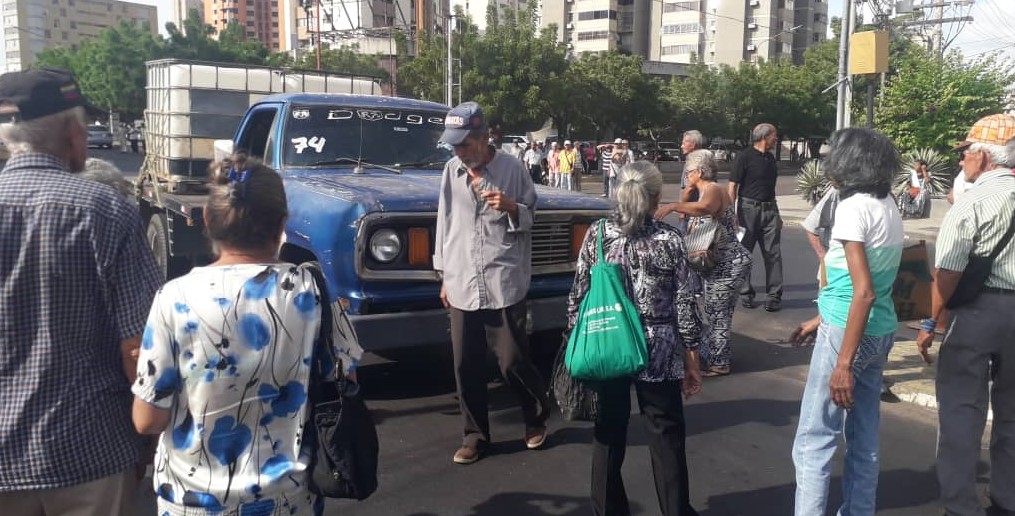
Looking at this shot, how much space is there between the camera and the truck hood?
469 cm

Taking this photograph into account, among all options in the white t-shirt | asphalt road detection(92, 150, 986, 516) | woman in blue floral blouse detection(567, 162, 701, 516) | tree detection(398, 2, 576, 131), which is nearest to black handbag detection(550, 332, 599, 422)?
woman in blue floral blouse detection(567, 162, 701, 516)

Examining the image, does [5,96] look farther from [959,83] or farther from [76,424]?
[959,83]

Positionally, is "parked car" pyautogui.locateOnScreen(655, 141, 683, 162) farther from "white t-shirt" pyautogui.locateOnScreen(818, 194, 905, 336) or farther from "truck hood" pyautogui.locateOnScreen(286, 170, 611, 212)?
"white t-shirt" pyautogui.locateOnScreen(818, 194, 905, 336)

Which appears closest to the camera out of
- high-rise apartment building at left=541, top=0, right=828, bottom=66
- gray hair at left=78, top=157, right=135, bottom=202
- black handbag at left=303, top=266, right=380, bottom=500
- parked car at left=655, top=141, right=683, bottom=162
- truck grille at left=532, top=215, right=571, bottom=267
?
black handbag at left=303, top=266, right=380, bottom=500

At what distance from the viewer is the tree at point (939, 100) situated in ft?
57.7

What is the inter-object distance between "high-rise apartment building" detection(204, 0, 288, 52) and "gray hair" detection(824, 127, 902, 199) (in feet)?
576

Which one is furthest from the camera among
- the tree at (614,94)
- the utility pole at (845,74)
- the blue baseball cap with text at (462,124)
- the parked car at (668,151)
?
the parked car at (668,151)

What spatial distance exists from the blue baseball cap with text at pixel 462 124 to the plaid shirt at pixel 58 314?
2.19 m

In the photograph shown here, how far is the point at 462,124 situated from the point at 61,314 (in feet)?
7.91

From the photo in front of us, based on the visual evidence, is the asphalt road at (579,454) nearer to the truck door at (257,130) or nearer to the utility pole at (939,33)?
the truck door at (257,130)

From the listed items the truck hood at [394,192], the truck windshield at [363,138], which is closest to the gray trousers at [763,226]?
the truck hood at [394,192]

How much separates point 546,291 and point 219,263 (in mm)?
3329

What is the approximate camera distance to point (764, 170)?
7.84 meters

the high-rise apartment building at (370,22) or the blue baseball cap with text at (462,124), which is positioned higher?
the high-rise apartment building at (370,22)
